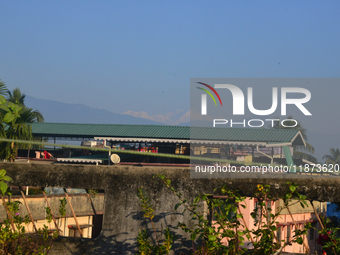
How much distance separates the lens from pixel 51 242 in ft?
13.9

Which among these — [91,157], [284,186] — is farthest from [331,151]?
[284,186]

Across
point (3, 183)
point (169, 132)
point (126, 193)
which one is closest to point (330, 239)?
point (126, 193)

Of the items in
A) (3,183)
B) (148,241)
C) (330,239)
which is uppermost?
(3,183)

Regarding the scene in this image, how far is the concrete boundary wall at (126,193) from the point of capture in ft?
14.0

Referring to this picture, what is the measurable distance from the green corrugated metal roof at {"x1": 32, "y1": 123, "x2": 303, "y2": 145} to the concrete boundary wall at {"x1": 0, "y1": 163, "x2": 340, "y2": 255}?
73.6ft

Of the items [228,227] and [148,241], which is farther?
[148,241]

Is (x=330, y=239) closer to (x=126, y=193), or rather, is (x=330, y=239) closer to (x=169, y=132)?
(x=126, y=193)

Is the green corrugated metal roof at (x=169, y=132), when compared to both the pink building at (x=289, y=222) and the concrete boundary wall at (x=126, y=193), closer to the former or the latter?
the pink building at (x=289, y=222)

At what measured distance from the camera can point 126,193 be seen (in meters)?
4.39

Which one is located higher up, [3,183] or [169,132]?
[169,132]

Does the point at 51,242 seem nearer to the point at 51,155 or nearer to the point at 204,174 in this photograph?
the point at 204,174

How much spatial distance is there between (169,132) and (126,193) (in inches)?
953

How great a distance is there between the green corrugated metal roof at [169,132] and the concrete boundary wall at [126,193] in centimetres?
2242

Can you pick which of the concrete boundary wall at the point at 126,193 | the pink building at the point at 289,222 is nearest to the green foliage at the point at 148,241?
the concrete boundary wall at the point at 126,193
